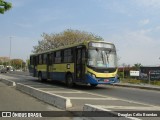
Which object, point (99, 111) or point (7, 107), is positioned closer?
point (99, 111)

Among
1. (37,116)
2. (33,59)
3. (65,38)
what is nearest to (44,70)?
(33,59)

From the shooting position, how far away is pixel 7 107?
1394 cm

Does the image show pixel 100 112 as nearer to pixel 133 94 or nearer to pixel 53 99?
pixel 53 99

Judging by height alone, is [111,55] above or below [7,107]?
above

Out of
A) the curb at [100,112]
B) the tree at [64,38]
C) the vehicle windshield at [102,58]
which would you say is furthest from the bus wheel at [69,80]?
the tree at [64,38]

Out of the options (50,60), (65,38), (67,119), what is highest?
(65,38)

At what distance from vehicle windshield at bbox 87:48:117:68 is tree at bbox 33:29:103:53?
149ft

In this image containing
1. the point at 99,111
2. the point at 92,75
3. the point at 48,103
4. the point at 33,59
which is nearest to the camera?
the point at 99,111

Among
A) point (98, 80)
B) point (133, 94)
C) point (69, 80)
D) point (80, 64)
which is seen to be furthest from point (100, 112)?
point (69, 80)

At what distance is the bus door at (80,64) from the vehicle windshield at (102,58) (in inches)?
27.4

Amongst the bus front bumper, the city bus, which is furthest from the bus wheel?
the bus front bumper

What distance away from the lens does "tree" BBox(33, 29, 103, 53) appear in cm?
7100

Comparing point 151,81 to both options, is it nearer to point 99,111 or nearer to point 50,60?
point 50,60

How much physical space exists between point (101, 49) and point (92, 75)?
1.92 meters
